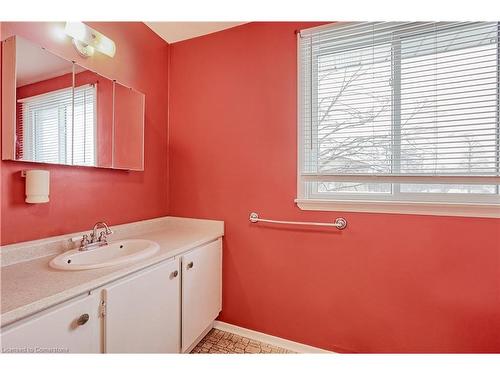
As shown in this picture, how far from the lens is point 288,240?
5.51ft

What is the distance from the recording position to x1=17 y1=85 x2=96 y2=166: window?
115 cm

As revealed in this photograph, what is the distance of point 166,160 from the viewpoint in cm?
208

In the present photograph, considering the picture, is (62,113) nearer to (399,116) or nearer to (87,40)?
(87,40)

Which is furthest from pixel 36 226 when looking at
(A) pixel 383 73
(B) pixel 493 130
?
(B) pixel 493 130

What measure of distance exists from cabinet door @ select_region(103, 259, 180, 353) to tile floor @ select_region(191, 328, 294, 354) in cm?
36

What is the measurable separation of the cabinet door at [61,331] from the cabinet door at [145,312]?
55 millimetres

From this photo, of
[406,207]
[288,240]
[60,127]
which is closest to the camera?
[60,127]

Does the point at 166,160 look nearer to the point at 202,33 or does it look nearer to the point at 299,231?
the point at 202,33

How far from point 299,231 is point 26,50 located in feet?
5.70

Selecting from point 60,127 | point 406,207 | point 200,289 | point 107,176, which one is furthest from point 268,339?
point 60,127

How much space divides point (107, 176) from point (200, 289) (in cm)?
95

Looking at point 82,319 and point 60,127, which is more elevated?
point 60,127

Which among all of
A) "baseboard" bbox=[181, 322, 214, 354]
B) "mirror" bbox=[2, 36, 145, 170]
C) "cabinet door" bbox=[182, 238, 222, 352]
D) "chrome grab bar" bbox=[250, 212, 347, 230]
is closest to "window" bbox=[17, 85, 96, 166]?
"mirror" bbox=[2, 36, 145, 170]

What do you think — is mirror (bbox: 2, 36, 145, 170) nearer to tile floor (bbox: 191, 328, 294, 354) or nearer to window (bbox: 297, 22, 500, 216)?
window (bbox: 297, 22, 500, 216)
